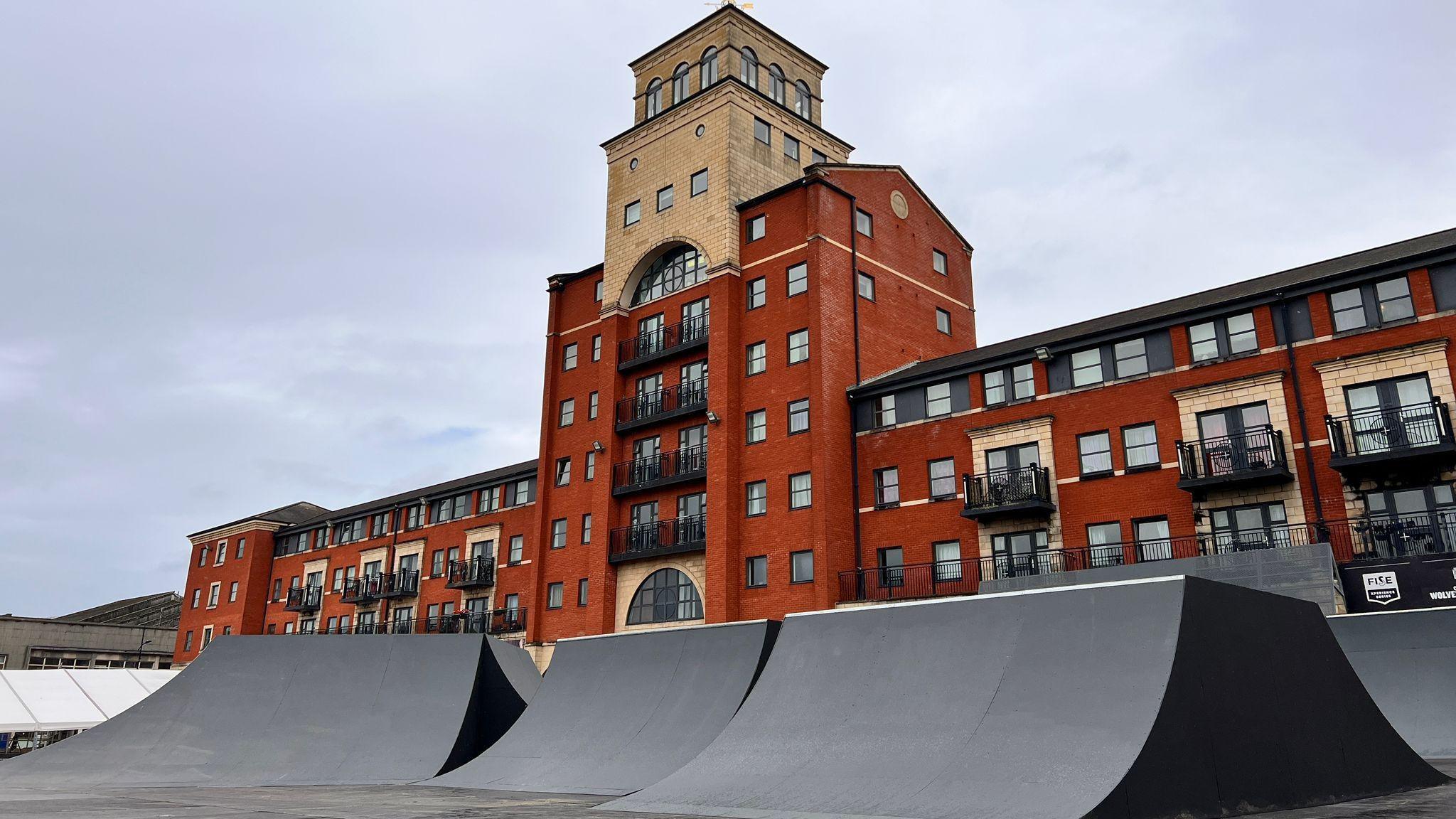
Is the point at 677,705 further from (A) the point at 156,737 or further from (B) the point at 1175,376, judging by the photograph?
(B) the point at 1175,376

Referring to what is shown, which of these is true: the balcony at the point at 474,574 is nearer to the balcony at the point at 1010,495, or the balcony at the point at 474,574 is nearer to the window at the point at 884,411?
the window at the point at 884,411

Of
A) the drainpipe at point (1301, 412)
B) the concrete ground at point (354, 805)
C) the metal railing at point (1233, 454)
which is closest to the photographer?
the concrete ground at point (354, 805)

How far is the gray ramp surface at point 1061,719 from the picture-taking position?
30.3ft

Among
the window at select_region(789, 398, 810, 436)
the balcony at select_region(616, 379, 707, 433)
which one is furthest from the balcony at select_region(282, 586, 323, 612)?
the window at select_region(789, 398, 810, 436)

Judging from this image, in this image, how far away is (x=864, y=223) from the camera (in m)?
36.8

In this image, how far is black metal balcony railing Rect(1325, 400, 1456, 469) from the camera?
22.7 m

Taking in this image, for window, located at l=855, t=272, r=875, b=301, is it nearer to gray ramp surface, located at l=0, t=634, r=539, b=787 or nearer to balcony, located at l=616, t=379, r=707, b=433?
balcony, located at l=616, t=379, r=707, b=433

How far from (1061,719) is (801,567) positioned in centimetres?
2236

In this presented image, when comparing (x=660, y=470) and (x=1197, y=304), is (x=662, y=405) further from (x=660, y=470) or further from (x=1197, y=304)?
(x=1197, y=304)

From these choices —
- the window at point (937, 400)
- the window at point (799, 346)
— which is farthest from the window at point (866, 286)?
the window at point (937, 400)

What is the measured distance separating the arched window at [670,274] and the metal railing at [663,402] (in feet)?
13.0

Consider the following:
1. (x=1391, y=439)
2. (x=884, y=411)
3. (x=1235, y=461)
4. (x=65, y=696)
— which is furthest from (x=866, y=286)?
(x=65, y=696)

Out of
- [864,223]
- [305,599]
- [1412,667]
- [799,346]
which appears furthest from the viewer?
[305,599]

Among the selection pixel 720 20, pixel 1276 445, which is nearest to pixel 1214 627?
pixel 1276 445
